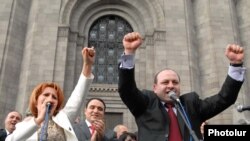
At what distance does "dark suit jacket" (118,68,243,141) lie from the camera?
383 centimetres

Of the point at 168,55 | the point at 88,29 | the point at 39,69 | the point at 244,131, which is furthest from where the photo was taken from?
the point at 88,29

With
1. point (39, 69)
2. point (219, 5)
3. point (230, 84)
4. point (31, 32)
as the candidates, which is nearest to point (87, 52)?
point (230, 84)

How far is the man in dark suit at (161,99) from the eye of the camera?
3.84 metres

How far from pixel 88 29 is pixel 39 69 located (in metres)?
4.03

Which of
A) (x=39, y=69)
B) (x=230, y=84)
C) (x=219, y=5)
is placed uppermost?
(x=219, y=5)

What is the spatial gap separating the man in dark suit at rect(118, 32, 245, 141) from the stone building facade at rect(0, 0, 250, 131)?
12734 mm

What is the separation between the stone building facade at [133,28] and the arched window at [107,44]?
313mm

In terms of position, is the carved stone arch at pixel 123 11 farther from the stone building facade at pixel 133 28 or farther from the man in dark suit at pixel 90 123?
the man in dark suit at pixel 90 123

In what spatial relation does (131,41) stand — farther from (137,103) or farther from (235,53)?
(235,53)

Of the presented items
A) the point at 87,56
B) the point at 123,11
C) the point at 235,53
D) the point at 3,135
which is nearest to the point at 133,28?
the point at 123,11

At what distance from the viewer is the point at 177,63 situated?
1762 centimetres

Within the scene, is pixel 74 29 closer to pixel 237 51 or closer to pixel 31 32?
pixel 31 32

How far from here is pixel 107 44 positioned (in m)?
19.0

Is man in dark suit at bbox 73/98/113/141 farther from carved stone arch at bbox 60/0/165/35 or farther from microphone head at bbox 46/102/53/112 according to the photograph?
carved stone arch at bbox 60/0/165/35
